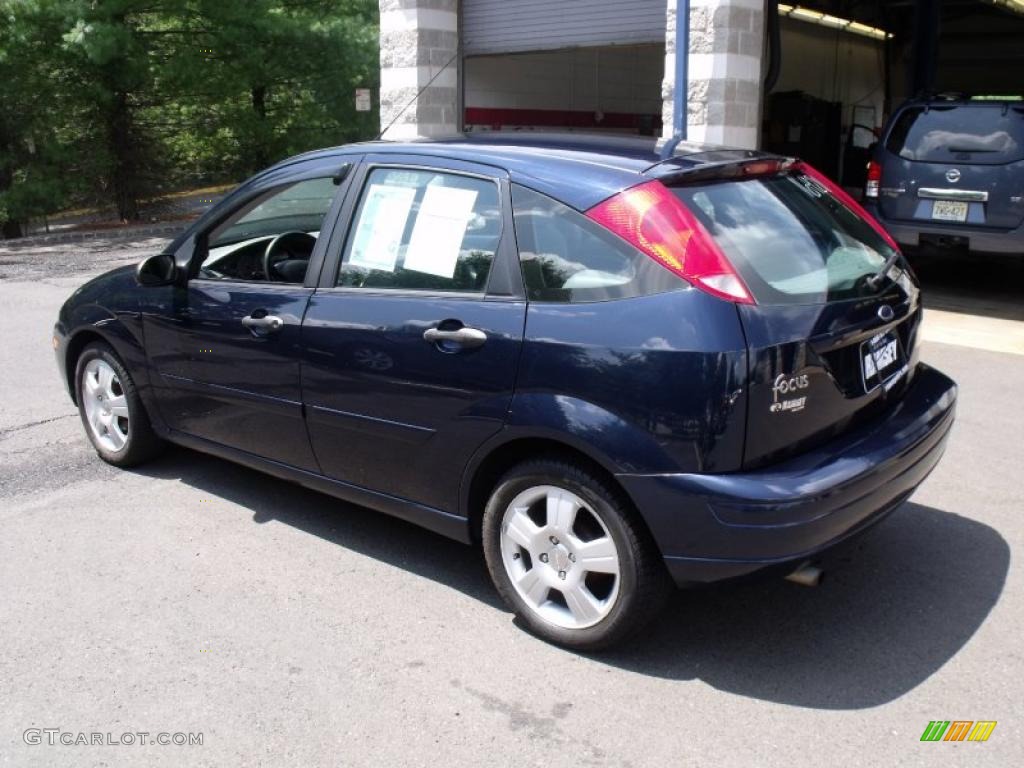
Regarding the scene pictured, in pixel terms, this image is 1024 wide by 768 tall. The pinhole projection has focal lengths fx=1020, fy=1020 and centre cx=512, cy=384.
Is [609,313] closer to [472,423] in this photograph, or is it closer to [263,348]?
[472,423]

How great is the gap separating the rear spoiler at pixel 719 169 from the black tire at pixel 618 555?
1041 millimetres

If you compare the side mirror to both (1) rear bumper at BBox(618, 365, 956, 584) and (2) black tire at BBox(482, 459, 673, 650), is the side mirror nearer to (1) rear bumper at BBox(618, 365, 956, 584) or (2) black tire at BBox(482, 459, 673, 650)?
(2) black tire at BBox(482, 459, 673, 650)

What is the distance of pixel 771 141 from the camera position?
18594mm

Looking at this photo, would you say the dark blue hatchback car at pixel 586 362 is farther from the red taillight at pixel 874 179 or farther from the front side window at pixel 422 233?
the red taillight at pixel 874 179

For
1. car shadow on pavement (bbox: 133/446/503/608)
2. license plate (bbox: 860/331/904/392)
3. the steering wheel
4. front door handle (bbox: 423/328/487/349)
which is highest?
the steering wheel

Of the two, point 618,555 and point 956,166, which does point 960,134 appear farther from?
point 618,555

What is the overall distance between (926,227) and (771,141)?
930 cm

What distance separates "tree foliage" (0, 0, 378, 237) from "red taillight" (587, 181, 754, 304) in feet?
51.4

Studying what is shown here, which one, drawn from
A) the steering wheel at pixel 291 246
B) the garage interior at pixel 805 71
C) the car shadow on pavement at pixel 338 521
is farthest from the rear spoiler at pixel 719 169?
the garage interior at pixel 805 71

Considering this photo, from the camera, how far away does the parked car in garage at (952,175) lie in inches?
364

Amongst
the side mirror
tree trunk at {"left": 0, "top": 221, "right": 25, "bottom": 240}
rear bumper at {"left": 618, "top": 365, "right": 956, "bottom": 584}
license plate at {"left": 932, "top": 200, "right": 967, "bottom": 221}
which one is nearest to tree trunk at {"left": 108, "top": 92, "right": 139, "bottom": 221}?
tree trunk at {"left": 0, "top": 221, "right": 25, "bottom": 240}

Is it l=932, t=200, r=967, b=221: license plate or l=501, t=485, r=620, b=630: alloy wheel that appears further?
l=932, t=200, r=967, b=221: license plate

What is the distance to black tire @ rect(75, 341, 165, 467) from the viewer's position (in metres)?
5.10

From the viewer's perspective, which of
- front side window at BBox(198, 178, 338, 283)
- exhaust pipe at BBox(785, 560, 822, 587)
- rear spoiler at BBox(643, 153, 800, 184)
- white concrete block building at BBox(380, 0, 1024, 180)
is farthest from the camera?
white concrete block building at BBox(380, 0, 1024, 180)
